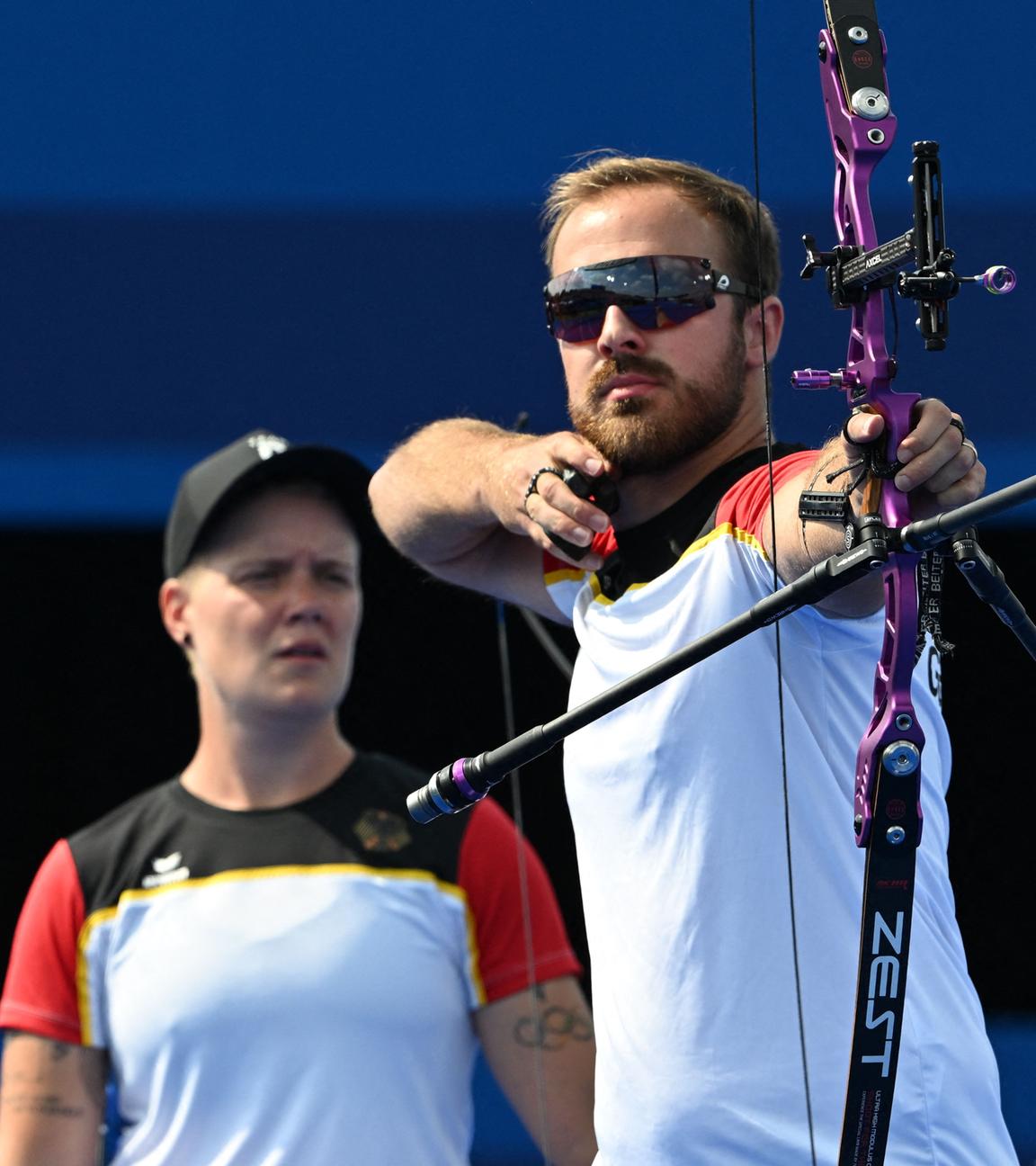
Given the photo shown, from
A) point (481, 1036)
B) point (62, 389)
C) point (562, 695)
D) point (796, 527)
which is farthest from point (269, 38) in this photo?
point (796, 527)

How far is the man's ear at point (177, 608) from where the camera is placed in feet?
11.0

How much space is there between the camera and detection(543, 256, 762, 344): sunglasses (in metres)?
2.26

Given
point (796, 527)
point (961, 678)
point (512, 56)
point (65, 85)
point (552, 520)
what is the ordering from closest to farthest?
1. point (796, 527)
2. point (552, 520)
3. point (512, 56)
4. point (65, 85)
5. point (961, 678)

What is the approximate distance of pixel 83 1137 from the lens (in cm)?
295

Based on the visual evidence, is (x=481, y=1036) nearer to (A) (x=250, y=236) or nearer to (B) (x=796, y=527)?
(B) (x=796, y=527)

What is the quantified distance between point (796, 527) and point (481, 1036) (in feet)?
4.41

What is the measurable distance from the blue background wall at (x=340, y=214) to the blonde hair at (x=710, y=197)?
0.86 metres

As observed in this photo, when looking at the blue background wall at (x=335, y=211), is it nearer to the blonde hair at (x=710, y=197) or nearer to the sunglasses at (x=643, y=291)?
the blonde hair at (x=710, y=197)

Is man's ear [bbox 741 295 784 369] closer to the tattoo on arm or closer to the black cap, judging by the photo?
the black cap

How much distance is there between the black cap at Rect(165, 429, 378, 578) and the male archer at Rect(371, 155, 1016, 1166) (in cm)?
95

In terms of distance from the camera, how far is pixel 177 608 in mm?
3375

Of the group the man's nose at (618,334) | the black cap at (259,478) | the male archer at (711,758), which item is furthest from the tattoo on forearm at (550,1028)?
the man's nose at (618,334)

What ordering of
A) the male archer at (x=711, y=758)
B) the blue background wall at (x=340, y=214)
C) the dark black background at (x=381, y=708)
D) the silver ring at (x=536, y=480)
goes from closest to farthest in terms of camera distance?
the male archer at (x=711, y=758) < the silver ring at (x=536, y=480) < the blue background wall at (x=340, y=214) < the dark black background at (x=381, y=708)

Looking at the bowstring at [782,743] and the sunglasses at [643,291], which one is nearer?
the bowstring at [782,743]
